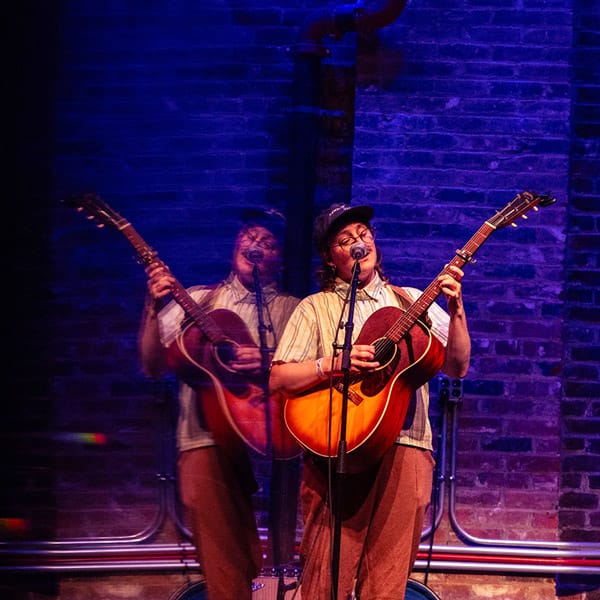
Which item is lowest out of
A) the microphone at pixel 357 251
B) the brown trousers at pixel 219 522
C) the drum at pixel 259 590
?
the drum at pixel 259 590

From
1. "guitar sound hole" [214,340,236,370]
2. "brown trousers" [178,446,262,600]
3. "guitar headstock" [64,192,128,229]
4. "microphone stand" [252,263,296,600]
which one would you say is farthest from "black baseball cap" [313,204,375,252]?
"brown trousers" [178,446,262,600]

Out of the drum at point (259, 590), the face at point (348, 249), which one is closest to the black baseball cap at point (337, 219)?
the face at point (348, 249)

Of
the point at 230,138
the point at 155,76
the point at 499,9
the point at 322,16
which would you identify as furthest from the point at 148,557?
the point at 499,9

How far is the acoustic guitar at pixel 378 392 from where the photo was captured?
3.34 metres

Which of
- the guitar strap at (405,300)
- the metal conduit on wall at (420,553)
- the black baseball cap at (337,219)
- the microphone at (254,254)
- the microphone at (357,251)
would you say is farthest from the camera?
the metal conduit on wall at (420,553)

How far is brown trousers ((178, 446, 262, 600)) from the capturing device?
11.9 feet

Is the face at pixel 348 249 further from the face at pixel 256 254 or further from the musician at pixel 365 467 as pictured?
the face at pixel 256 254

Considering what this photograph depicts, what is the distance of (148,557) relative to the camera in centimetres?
421

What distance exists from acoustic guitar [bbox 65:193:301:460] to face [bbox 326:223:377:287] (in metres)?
0.51

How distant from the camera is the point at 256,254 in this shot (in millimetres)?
3865

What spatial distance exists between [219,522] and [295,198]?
1583 millimetres

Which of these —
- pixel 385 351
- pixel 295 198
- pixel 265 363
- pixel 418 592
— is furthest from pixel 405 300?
pixel 418 592

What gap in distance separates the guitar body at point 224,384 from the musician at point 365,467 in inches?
10.2

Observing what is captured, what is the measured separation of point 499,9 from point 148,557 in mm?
3246
